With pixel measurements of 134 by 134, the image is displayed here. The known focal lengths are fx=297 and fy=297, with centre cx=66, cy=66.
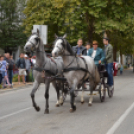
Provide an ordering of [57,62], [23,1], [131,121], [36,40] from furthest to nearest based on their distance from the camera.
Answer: [23,1] → [57,62] → [36,40] → [131,121]

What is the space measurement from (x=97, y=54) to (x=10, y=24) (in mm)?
27396

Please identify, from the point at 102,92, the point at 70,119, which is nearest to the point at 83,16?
the point at 102,92

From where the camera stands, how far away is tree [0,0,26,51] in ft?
117

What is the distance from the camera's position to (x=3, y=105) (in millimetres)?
10664

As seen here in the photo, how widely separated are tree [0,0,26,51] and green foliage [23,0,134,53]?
29.1 feet

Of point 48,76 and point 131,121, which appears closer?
point 131,121

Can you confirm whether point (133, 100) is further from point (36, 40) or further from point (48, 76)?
point (36, 40)

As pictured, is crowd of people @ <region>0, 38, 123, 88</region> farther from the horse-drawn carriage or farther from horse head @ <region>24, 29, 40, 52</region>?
horse head @ <region>24, 29, 40, 52</region>

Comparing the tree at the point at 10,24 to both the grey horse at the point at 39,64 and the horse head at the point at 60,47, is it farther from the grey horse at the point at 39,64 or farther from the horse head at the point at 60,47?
the horse head at the point at 60,47

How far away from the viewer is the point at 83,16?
26688mm

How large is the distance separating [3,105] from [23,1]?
1039 inches

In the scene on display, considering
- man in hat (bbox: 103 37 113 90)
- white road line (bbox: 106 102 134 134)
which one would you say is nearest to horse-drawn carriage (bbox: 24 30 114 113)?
man in hat (bbox: 103 37 113 90)

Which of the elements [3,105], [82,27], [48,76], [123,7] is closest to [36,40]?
[48,76]

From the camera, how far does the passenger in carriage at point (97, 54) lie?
1075 centimetres
